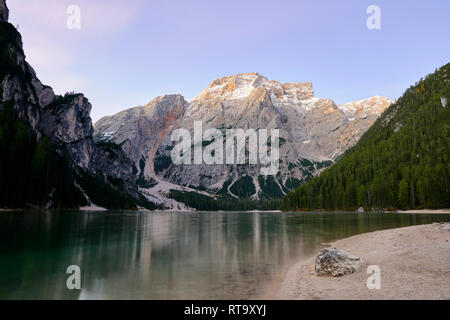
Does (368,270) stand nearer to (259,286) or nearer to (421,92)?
(259,286)

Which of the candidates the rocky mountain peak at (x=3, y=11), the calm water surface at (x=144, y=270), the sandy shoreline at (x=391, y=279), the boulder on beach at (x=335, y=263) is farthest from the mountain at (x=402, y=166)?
the rocky mountain peak at (x=3, y=11)

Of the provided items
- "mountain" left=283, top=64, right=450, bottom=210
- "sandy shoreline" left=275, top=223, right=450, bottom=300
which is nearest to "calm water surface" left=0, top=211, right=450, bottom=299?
"sandy shoreline" left=275, top=223, right=450, bottom=300

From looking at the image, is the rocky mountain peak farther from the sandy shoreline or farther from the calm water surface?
the sandy shoreline

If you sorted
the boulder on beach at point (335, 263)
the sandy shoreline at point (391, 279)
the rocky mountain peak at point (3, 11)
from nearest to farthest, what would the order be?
the sandy shoreline at point (391, 279), the boulder on beach at point (335, 263), the rocky mountain peak at point (3, 11)

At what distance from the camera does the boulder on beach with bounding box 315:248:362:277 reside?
17.2 meters

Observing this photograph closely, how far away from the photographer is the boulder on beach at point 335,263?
17.2m

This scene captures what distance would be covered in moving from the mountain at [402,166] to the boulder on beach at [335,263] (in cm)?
11207

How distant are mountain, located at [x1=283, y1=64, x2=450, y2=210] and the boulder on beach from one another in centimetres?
11207

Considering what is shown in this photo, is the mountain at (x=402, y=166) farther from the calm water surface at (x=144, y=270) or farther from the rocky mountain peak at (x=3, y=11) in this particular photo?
the rocky mountain peak at (x=3, y=11)

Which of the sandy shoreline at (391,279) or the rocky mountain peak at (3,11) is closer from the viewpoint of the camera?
the sandy shoreline at (391,279)

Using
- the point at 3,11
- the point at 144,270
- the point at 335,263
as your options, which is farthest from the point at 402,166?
the point at 3,11

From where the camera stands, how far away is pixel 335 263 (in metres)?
17.4

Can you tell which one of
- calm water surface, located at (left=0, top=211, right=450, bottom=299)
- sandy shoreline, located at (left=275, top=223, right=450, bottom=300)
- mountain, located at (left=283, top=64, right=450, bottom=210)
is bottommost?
calm water surface, located at (left=0, top=211, right=450, bottom=299)
